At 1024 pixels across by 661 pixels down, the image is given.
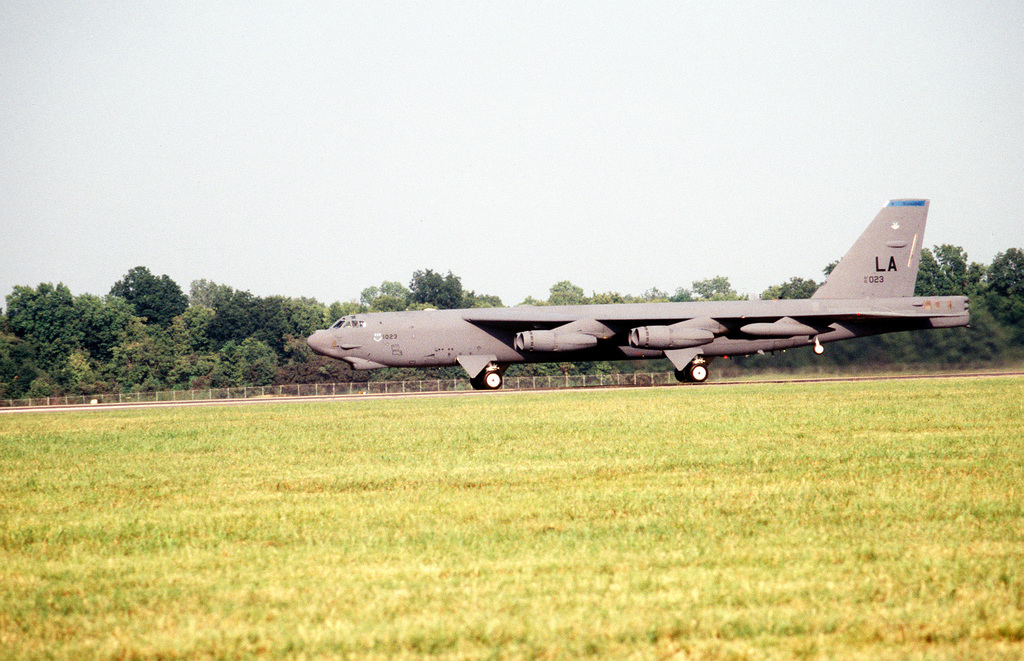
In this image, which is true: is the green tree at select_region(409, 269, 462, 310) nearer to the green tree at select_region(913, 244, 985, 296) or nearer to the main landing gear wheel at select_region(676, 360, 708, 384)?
the green tree at select_region(913, 244, 985, 296)

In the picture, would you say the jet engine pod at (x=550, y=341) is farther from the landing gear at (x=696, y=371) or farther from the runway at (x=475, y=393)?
the landing gear at (x=696, y=371)

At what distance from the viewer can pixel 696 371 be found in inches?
1617

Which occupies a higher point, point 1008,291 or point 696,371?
point 1008,291

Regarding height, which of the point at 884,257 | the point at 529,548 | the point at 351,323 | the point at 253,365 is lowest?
the point at 529,548

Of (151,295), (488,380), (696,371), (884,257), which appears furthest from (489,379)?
(151,295)

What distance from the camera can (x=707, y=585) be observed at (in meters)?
6.09

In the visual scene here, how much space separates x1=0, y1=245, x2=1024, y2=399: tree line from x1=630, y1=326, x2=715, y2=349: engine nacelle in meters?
6.66

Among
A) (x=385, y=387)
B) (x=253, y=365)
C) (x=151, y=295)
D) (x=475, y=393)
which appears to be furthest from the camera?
(x=151, y=295)

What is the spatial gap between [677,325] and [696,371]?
270 cm

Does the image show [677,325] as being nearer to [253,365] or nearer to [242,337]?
[253,365]

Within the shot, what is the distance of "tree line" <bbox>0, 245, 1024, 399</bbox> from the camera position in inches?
1686

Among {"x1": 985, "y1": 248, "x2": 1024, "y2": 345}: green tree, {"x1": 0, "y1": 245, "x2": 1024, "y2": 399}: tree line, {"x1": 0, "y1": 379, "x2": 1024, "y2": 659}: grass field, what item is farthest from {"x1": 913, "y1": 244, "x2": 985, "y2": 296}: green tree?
{"x1": 0, "y1": 379, "x2": 1024, "y2": 659}: grass field

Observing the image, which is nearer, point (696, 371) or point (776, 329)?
point (776, 329)

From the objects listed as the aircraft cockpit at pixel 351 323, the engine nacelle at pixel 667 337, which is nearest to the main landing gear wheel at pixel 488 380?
the aircraft cockpit at pixel 351 323
